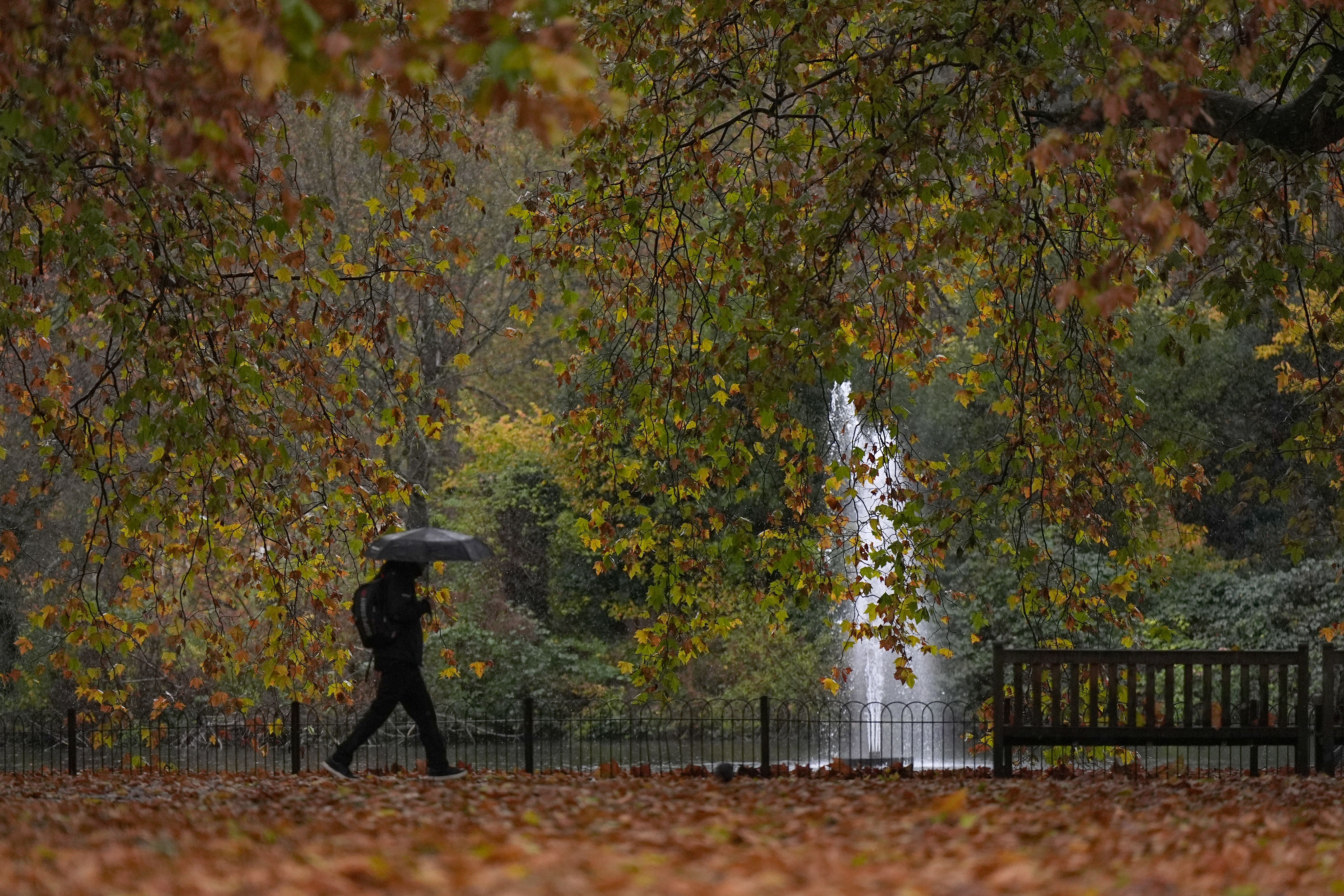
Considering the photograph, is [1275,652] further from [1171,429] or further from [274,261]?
[1171,429]

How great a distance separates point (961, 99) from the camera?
9859 mm

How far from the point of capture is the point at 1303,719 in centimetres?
1005

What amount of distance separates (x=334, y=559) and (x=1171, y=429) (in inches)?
638

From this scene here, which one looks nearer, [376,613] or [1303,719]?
[376,613]

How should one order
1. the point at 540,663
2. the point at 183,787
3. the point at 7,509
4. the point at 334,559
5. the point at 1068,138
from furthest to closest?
1. the point at 540,663
2. the point at 7,509
3. the point at 334,559
4. the point at 183,787
5. the point at 1068,138

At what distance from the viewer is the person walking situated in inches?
349

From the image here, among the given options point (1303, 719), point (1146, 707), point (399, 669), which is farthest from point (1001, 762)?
point (399, 669)

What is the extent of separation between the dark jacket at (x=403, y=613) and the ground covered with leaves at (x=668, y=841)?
0.87m

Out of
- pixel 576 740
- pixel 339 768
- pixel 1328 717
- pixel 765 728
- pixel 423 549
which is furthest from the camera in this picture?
pixel 576 740

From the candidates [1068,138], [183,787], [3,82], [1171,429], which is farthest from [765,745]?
[1171,429]

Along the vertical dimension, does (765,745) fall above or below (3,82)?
below

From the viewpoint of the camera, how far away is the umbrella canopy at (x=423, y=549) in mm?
8758

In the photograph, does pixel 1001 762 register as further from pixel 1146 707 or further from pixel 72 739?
pixel 72 739

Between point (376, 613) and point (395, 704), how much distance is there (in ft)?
1.78
